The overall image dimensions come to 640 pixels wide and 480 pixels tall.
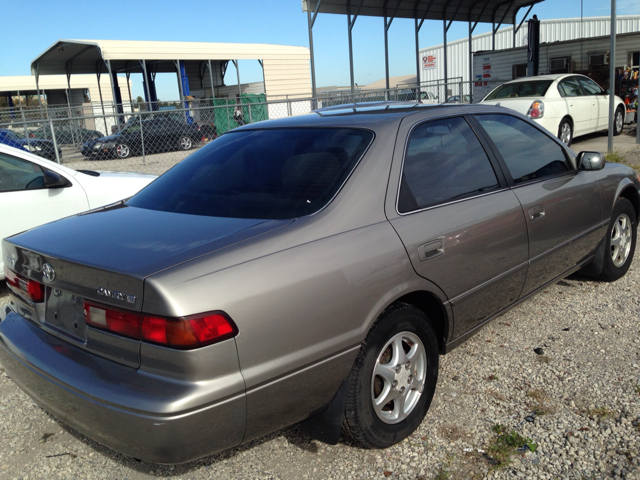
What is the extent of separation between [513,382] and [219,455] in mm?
1681

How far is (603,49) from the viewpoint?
19719 mm

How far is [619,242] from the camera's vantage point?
458 cm

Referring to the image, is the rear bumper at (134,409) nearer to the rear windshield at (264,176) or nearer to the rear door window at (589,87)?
the rear windshield at (264,176)

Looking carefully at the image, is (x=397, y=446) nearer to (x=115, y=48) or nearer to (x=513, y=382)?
(x=513, y=382)

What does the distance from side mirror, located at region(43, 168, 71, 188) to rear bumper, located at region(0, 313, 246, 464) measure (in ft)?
11.3

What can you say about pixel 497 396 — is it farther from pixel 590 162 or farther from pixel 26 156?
pixel 26 156

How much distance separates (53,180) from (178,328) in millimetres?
4063

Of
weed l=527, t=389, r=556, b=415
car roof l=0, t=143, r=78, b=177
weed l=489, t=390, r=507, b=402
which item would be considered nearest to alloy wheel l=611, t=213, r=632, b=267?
weed l=527, t=389, r=556, b=415

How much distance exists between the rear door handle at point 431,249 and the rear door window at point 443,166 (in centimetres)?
19

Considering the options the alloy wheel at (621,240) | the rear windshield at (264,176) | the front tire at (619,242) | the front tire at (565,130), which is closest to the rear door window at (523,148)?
the front tire at (619,242)

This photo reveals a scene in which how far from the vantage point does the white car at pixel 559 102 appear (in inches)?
465

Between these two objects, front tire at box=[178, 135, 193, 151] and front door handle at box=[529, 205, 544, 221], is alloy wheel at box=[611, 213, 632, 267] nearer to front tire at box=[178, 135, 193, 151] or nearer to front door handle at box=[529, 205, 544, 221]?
front door handle at box=[529, 205, 544, 221]

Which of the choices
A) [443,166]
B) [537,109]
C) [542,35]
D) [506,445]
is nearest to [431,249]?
[443,166]

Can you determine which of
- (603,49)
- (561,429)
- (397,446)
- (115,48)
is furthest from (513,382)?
(115,48)
